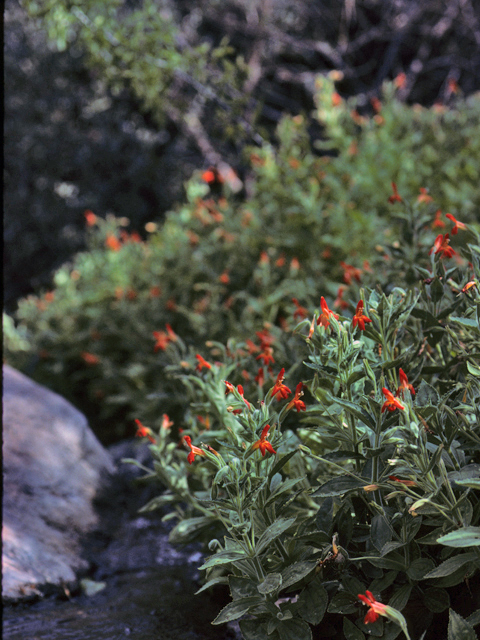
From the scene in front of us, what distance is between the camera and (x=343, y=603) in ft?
4.35

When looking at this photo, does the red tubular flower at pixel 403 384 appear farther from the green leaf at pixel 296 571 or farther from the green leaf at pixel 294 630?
the green leaf at pixel 294 630

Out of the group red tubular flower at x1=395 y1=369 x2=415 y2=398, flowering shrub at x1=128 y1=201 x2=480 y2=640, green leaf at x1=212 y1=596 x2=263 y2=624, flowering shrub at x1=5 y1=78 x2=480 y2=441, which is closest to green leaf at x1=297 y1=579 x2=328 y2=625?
flowering shrub at x1=128 y1=201 x2=480 y2=640

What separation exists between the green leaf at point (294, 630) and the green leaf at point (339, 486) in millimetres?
289

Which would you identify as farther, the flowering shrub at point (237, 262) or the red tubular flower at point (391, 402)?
the flowering shrub at point (237, 262)

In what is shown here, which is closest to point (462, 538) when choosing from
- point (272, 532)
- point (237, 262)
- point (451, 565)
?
point (451, 565)

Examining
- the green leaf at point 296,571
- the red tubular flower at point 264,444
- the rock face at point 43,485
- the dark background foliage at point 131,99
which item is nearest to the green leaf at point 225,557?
the green leaf at point 296,571

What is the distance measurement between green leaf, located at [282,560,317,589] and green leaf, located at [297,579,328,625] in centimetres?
7

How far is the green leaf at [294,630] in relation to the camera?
1.25m

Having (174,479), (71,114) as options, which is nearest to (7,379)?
(174,479)

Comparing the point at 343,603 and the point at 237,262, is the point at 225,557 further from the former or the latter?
the point at 237,262

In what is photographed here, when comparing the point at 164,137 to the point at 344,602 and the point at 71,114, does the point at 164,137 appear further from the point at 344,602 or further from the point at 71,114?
the point at 344,602

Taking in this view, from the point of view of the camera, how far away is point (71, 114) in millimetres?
7750

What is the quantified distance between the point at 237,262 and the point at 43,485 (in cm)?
181

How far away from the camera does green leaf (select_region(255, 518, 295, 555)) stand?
122 cm
